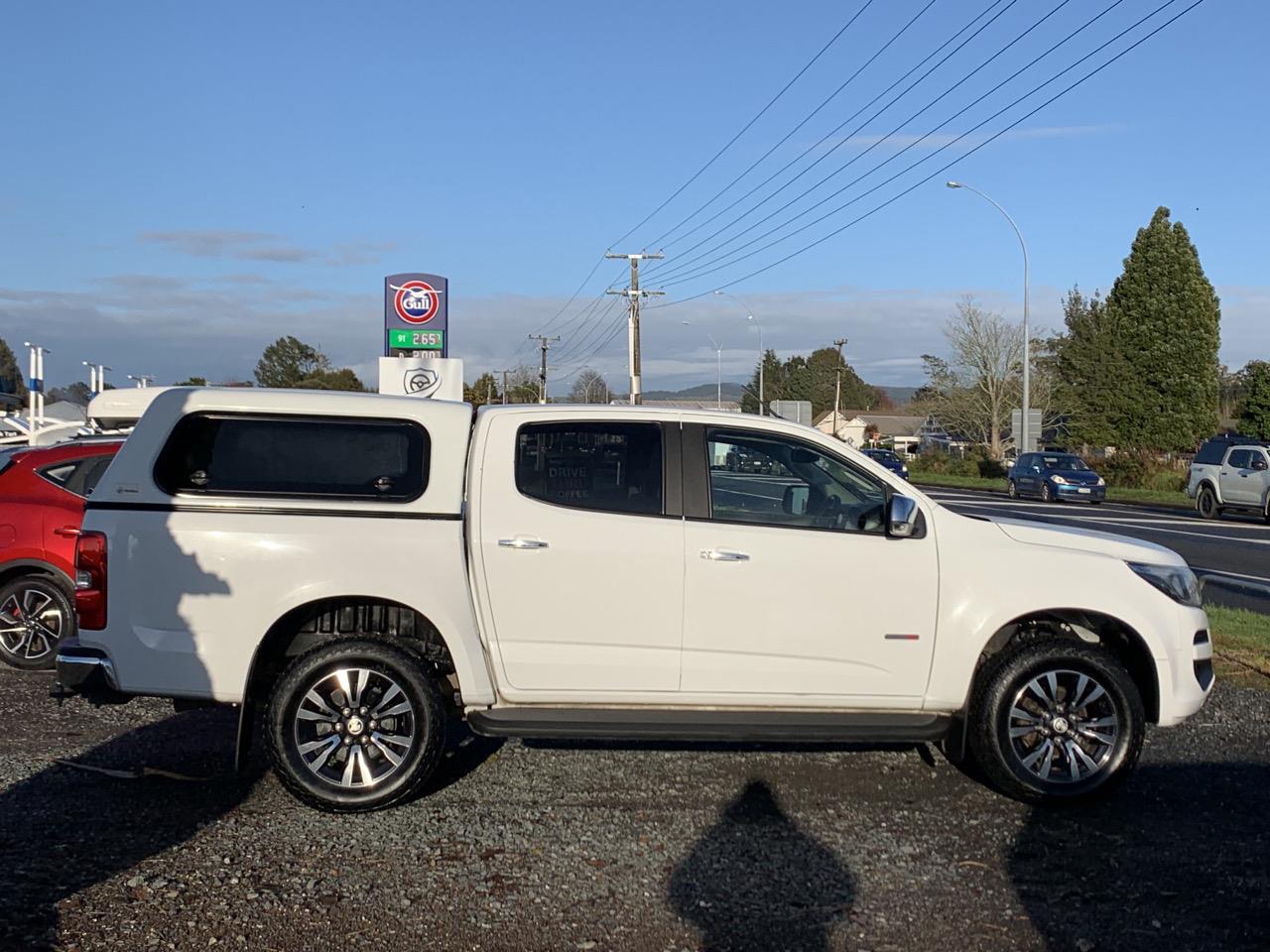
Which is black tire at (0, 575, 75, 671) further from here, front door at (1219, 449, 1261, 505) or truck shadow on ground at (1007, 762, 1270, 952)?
front door at (1219, 449, 1261, 505)

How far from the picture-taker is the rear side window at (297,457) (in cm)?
614

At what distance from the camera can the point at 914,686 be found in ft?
20.2

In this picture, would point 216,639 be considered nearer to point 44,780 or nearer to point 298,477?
point 298,477

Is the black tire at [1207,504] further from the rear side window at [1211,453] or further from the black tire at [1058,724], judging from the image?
the black tire at [1058,724]

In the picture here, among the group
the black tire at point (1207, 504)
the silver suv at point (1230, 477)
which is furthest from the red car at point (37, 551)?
the black tire at point (1207, 504)

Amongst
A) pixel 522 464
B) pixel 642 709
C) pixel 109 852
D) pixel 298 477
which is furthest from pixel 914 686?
pixel 109 852

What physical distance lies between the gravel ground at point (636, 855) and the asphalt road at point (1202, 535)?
13.3ft

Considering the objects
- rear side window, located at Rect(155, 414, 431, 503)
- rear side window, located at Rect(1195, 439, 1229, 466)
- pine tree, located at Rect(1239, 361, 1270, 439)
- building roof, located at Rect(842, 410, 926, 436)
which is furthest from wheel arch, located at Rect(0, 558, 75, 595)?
building roof, located at Rect(842, 410, 926, 436)

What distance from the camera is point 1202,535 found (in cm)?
2412

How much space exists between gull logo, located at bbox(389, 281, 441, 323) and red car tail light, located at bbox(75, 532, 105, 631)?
57.6ft

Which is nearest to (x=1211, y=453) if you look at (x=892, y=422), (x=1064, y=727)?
(x=1064, y=727)

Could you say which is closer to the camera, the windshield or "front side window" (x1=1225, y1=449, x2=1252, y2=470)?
"front side window" (x1=1225, y1=449, x2=1252, y2=470)

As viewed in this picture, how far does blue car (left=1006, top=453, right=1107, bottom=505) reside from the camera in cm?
3719

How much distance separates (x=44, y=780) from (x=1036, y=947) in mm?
4846
